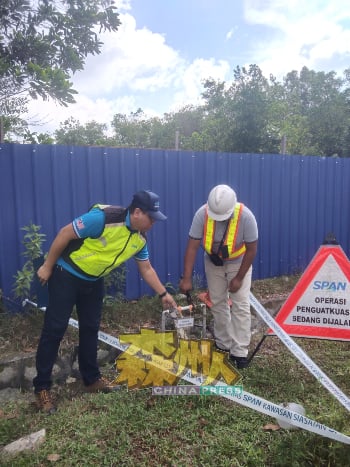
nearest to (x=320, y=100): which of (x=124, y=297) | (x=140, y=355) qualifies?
(x=124, y=297)

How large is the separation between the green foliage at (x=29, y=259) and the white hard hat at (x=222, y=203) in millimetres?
1624

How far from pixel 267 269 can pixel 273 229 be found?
59 centimetres

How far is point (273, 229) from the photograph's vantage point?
589 centimetres

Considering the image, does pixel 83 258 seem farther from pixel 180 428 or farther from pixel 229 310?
pixel 229 310

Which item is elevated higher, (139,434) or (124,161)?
(124,161)

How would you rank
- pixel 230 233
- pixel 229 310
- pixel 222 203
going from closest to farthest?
pixel 222 203 < pixel 230 233 < pixel 229 310

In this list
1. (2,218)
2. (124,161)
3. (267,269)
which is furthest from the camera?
(267,269)

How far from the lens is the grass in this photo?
241 centimetres

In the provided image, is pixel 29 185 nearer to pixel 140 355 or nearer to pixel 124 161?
pixel 124 161

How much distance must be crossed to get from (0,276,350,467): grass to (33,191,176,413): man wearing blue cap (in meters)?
0.27

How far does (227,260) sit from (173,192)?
154 cm

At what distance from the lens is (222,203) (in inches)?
129
